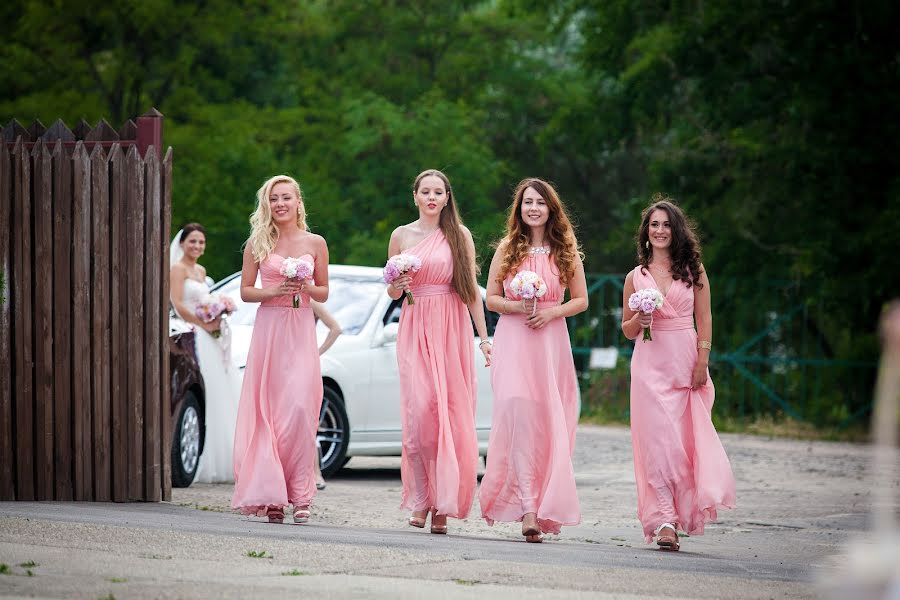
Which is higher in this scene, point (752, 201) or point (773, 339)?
point (752, 201)

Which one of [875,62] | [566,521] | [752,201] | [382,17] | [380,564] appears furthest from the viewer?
[382,17]

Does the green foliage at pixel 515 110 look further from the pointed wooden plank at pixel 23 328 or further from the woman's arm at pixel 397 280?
the pointed wooden plank at pixel 23 328

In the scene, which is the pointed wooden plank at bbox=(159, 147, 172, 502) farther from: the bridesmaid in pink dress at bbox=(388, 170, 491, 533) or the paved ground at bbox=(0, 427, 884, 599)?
the bridesmaid in pink dress at bbox=(388, 170, 491, 533)

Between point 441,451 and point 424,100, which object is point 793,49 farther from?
point 441,451

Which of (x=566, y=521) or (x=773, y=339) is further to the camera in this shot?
(x=773, y=339)

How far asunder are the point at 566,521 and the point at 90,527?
2.98 meters

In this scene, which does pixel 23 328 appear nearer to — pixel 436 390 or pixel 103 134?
pixel 103 134

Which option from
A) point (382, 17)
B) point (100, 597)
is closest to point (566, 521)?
point (100, 597)

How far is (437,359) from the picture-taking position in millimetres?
10539

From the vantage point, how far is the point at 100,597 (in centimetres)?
646

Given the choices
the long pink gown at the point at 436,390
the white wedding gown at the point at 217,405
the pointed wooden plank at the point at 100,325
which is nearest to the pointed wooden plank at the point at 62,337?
the pointed wooden plank at the point at 100,325

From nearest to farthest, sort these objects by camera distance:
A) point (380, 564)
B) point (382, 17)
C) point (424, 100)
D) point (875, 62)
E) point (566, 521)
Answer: point (380, 564) < point (566, 521) < point (875, 62) < point (424, 100) < point (382, 17)

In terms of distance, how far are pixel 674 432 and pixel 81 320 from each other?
168 inches

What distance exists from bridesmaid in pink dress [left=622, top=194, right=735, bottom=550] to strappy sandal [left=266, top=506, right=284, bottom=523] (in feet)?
7.77
